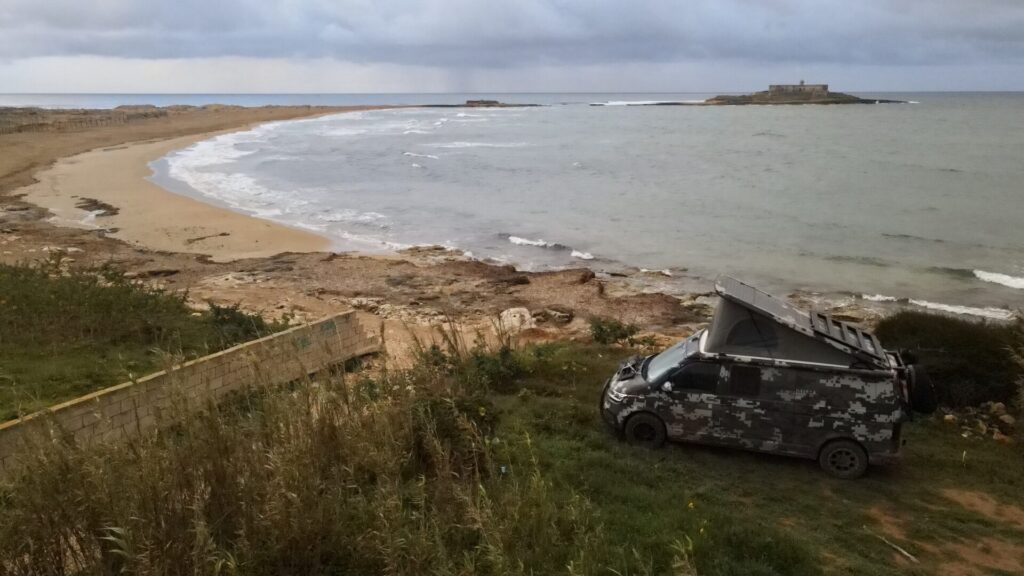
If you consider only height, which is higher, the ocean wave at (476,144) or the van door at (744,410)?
the ocean wave at (476,144)

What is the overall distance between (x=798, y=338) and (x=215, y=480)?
651 cm

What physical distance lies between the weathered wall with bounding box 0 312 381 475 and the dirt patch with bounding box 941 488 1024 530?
7256mm

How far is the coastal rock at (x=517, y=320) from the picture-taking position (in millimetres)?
16500

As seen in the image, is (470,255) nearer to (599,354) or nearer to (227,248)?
(227,248)

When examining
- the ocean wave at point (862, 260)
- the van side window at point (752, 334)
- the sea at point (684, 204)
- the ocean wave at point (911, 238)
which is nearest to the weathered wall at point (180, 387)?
the van side window at point (752, 334)

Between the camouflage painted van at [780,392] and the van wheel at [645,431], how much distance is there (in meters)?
0.01

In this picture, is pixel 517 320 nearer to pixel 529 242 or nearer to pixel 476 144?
pixel 529 242

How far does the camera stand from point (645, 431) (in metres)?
9.23

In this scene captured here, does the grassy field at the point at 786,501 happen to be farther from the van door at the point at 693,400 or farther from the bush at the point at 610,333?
the bush at the point at 610,333

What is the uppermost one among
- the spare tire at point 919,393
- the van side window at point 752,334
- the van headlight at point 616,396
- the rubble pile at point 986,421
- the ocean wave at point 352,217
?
the van side window at point 752,334

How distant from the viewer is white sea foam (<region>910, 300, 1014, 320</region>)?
18.7 m

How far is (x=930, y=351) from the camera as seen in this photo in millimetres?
11711

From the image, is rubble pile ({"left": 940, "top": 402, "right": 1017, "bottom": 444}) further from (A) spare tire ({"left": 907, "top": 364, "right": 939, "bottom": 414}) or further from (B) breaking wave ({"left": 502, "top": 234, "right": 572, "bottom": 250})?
(B) breaking wave ({"left": 502, "top": 234, "right": 572, "bottom": 250})

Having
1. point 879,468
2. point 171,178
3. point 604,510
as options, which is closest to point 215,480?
point 604,510
